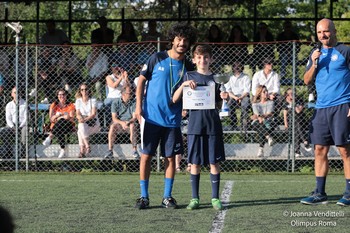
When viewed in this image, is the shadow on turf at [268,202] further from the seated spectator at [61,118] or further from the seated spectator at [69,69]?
the seated spectator at [69,69]

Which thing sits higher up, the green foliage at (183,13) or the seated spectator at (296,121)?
the green foliage at (183,13)

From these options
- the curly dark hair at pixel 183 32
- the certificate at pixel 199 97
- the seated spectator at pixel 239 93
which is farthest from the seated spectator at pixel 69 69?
the certificate at pixel 199 97

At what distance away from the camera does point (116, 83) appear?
569 inches

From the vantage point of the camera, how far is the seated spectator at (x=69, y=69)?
15.5m

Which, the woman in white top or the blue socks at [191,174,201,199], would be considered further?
the woman in white top

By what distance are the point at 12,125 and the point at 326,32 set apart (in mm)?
7839

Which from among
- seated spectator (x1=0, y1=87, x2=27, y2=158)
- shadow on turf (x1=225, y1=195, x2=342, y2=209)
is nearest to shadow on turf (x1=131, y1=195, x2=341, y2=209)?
shadow on turf (x1=225, y1=195, x2=342, y2=209)

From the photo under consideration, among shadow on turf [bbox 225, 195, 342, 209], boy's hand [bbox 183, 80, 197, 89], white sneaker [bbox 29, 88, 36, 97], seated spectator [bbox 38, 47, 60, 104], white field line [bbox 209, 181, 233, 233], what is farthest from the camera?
seated spectator [bbox 38, 47, 60, 104]

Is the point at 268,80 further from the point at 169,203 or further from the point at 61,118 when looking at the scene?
the point at 169,203

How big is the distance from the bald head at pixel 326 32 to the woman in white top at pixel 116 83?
6.38m

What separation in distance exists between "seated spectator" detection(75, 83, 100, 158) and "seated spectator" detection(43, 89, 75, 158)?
0.84 feet

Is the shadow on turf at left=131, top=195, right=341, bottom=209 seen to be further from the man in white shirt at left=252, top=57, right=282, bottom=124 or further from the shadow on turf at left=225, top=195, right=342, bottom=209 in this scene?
the man in white shirt at left=252, top=57, right=282, bottom=124

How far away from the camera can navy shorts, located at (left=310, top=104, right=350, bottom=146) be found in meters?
8.40

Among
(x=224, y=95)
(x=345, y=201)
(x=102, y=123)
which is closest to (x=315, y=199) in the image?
(x=345, y=201)
